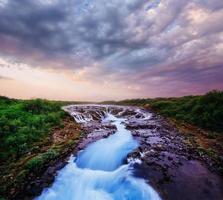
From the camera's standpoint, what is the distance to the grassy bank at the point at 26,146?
7453 mm

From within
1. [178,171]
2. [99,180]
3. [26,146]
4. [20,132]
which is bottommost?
[99,180]

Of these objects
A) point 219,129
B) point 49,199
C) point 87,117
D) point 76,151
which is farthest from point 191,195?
point 87,117

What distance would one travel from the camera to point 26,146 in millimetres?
10367

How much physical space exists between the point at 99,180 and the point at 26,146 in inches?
202

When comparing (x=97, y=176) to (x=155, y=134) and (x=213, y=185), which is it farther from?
(x=155, y=134)

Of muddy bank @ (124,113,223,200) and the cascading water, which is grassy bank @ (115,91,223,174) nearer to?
muddy bank @ (124,113,223,200)

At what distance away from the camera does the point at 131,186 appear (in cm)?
721

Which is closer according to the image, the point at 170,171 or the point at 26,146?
the point at 170,171

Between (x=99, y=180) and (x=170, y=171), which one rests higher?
(x=170, y=171)

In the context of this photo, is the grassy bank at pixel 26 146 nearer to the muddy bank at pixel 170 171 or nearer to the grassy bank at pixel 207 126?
the muddy bank at pixel 170 171

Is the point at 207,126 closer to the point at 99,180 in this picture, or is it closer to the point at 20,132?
the point at 99,180

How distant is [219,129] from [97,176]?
12.5m

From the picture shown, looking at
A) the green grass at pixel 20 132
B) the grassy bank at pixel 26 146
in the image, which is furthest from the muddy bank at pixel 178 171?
the green grass at pixel 20 132

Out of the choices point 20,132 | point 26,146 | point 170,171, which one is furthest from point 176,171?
point 20,132
